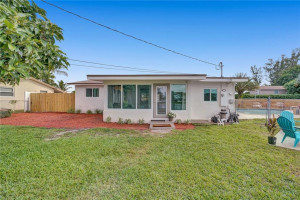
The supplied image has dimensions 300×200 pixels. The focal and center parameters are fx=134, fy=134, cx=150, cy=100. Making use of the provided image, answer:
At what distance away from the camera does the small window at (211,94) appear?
9.83 m

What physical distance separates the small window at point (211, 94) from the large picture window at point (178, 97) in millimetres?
2041

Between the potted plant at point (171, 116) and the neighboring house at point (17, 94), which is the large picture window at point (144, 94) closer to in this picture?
the potted plant at point (171, 116)

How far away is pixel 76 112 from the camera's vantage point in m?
13.6

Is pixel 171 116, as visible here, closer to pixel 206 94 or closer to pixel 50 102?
pixel 206 94

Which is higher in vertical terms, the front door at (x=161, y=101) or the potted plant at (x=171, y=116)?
the front door at (x=161, y=101)

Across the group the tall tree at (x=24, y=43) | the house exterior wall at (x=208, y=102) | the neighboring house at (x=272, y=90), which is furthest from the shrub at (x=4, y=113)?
the neighboring house at (x=272, y=90)

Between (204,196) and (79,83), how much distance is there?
13727 millimetres

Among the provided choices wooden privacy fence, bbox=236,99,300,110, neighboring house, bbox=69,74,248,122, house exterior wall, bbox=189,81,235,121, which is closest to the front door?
neighboring house, bbox=69,74,248,122

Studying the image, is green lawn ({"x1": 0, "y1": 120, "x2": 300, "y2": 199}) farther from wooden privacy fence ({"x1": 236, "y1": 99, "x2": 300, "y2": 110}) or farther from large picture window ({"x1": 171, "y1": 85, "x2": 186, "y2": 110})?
wooden privacy fence ({"x1": 236, "y1": 99, "x2": 300, "y2": 110})

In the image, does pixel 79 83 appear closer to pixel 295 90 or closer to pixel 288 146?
pixel 288 146

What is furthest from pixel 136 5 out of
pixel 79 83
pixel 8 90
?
pixel 8 90

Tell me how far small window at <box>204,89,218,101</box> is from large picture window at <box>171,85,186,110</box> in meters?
2.04

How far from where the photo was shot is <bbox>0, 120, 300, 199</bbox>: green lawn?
2496 millimetres

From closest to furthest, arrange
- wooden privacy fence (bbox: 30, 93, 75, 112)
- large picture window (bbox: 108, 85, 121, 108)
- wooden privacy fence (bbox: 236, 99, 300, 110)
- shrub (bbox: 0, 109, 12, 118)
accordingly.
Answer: large picture window (bbox: 108, 85, 121, 108) → shrub (bbox: 0, 109, 12, 118) → wooden privacy fence (bbox: 30, 93, 75, 112) → wooden privacy fence (bbox: 236, 99, 300, 110)
